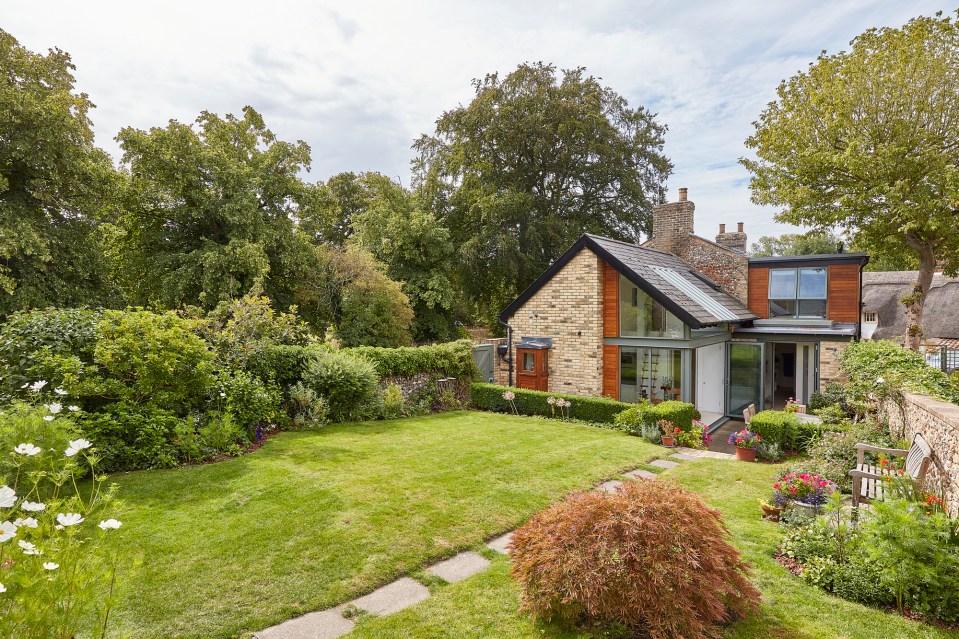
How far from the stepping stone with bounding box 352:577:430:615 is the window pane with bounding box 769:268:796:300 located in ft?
55.6

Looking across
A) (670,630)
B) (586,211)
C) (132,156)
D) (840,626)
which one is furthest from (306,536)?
(586,211)

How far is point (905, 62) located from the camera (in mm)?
12867

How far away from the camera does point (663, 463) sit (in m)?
9.43

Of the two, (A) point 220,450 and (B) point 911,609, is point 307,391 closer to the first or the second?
(A) point 220,450

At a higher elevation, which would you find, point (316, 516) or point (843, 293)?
point (843, 293)

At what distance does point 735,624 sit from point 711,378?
40.6ft

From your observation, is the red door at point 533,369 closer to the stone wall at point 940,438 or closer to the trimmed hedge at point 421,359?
the trimmed hedge at point 421,359

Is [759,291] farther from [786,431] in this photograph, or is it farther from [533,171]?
[533,171]

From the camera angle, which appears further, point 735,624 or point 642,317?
point 642,317

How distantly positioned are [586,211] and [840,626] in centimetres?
2548

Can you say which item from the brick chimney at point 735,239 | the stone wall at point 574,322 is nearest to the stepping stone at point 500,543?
the stone wall at point 574,322

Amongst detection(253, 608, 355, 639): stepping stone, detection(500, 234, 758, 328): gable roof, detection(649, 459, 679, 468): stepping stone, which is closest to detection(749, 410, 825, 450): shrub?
detection(649, 459, 679, 468): stepping stone

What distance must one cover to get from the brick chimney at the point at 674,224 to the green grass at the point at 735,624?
52.8ft

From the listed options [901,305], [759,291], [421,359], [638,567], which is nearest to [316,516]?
[638,567]
